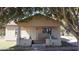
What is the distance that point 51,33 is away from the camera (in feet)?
83.3

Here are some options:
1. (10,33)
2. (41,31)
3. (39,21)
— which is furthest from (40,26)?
(10,33)

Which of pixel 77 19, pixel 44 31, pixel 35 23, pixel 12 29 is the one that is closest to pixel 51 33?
pixel 44 31

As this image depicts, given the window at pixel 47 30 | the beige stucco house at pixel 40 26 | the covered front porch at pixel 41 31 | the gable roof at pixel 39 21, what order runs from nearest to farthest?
1. the gable roof at pixel 39 21
2. the beige stucco house at pixel 40 26
3. the covered front porch at pixel 41 31
4. the window at pixel 47 30

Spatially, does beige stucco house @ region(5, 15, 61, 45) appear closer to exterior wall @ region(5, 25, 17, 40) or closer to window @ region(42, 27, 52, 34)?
window @ region(42, 27, 52, 34)

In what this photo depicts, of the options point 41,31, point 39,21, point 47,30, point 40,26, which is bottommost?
point 41,31

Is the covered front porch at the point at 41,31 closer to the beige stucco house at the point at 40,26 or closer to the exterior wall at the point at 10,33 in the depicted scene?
the beige stucco house at the point at 40,26

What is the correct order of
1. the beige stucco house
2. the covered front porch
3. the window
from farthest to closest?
the window
the covered front porch
the beige stucco house

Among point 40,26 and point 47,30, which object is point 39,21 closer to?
point 40,26

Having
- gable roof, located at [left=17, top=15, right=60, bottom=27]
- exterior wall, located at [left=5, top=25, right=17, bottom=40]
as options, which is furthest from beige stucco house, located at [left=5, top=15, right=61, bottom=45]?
exterior wall, located at [left=5, top=25, right=17, bottom=40]

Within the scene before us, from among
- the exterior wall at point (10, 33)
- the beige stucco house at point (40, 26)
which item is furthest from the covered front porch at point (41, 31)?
the exterior wall at point (10, 33)
